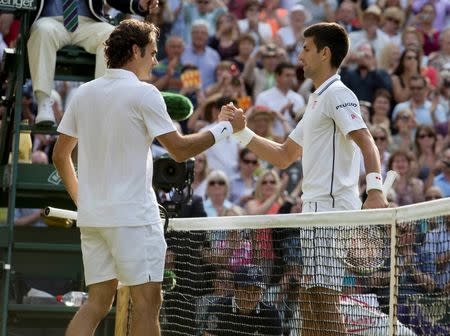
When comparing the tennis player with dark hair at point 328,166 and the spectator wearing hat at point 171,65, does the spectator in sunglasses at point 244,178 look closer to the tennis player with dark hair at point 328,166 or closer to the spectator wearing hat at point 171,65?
the spectator wearing hat at point 171,65

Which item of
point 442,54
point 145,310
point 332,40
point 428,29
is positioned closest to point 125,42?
point 332,40

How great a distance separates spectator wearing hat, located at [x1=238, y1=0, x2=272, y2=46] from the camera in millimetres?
17016

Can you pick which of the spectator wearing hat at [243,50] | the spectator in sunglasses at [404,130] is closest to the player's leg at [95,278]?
the spectator in sunglasses at [404,130]

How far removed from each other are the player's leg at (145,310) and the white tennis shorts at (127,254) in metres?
0.06

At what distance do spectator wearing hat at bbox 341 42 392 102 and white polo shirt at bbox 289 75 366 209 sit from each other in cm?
909

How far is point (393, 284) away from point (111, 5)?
4074 millimetres

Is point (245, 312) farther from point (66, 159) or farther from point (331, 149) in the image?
point (66, 159)

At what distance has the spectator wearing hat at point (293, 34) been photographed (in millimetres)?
17109

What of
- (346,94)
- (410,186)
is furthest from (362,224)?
(410,186)

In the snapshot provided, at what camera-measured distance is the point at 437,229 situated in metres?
6.46

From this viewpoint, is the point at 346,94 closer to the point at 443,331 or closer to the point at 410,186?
the point at 443,331

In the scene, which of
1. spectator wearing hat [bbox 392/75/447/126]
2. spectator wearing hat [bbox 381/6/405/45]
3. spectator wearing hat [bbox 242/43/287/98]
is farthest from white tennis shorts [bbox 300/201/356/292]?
spectator wearing hat [bbox 381/6/405/45]

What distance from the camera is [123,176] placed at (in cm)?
695

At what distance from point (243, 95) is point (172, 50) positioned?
1082 millimetres
